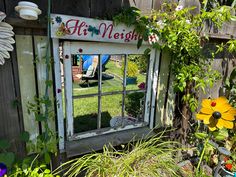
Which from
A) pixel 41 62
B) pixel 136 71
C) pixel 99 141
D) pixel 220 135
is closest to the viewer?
pixel 41 62

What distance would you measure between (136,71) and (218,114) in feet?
2.68

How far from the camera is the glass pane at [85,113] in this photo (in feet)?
5.56

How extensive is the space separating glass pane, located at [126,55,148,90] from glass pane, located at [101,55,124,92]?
8 cm

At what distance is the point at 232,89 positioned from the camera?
92.1 inches

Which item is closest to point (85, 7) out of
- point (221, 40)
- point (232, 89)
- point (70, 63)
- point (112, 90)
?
point (70, 63)

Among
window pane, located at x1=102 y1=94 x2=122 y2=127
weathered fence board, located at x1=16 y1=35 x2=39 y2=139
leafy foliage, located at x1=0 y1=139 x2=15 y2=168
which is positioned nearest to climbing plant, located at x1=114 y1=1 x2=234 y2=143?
window pane, located at x1=102 y1=94 x2=122 y2=127

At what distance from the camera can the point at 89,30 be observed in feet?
4.46

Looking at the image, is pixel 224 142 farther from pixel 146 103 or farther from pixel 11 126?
pixel 11 126

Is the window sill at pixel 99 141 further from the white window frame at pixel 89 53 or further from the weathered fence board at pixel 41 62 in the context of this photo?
the weathered fence board at pixel 41 62

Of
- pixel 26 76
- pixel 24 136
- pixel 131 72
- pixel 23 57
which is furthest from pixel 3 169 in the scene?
pixel 131 72

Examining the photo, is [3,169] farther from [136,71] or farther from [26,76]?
[136,71]

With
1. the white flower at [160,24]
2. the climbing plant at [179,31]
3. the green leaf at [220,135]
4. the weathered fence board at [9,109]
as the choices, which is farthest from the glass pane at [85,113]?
the green leaf at [220,135]

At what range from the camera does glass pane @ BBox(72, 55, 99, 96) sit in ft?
5.09

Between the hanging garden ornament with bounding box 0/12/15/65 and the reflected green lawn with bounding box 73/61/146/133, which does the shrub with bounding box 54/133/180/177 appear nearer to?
the reflected green lawn with bounding box 73/61/146/133
